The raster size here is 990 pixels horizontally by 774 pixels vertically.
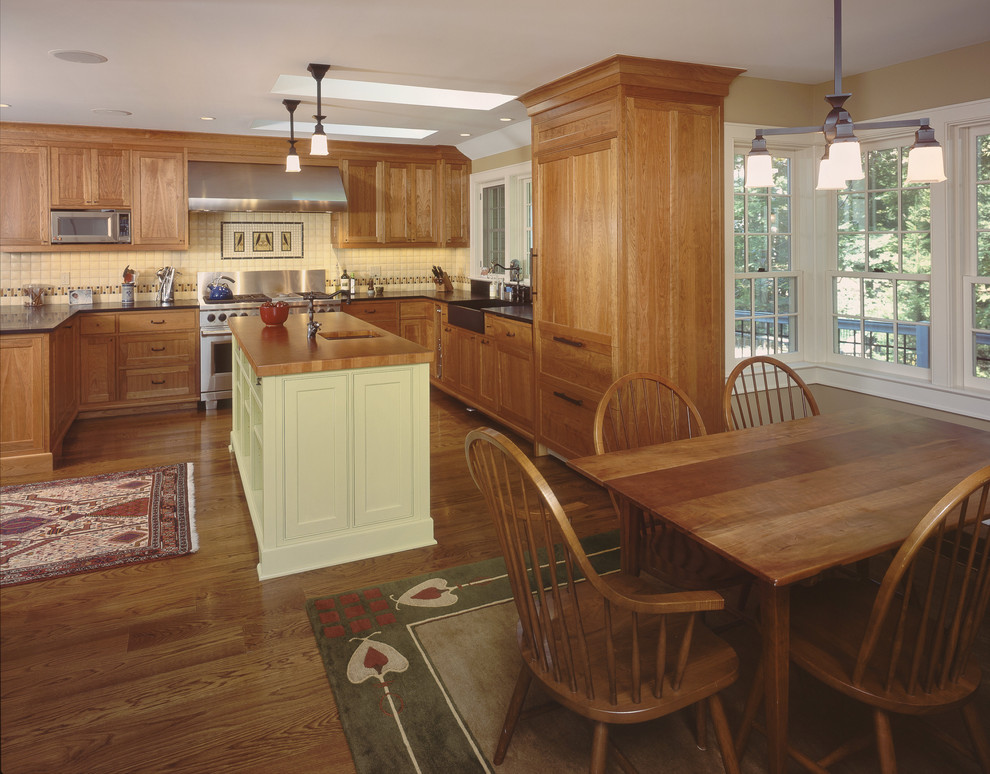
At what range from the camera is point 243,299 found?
636cm

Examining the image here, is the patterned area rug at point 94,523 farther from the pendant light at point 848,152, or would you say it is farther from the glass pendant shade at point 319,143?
the pendant light at point 848,152

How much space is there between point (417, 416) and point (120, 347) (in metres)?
3.66

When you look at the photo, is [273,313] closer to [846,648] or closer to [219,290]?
[219,290]

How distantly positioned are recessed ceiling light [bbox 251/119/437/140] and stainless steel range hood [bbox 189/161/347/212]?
1.23 feet

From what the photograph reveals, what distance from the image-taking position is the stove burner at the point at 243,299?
6.17 meters

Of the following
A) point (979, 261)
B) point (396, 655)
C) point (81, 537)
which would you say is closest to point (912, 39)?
point (979, 261)

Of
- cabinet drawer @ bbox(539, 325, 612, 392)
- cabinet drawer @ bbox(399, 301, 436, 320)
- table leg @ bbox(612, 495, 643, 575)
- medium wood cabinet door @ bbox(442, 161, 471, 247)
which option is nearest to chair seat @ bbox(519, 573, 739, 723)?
table leg @ bbox(612, 495, 643, 575)

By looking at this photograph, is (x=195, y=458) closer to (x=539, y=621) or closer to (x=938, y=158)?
(x=539, y=621)

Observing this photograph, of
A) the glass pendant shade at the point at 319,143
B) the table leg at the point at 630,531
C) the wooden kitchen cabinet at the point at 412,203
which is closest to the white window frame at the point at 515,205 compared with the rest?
the wooden kitchen cabinet at the point at 412,203

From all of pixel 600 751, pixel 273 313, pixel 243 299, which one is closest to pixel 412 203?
pixel 243 299

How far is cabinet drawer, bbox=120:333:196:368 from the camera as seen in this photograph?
5785 millimetres

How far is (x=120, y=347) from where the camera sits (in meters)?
5.76

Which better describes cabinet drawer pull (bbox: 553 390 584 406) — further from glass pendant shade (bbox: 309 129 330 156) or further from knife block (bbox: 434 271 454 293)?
knife block (bbox: 434 271 454 293)

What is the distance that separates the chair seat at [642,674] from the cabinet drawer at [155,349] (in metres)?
4.97
